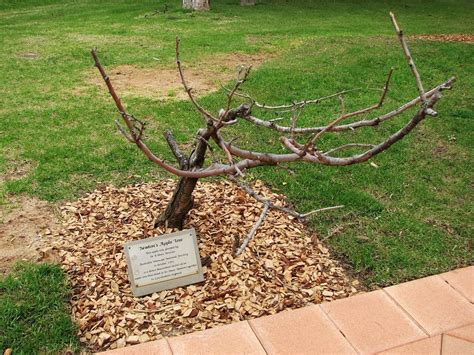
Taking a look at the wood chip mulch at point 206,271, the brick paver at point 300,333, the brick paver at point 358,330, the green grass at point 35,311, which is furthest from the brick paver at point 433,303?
the green grass at point 35,311

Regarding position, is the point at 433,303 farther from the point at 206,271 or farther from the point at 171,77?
the point at 171,77

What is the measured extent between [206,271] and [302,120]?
297 centimetres

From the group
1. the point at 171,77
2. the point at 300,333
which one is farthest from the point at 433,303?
the point at 171,77

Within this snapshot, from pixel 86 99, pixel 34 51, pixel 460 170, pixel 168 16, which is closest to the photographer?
pixel 460 170

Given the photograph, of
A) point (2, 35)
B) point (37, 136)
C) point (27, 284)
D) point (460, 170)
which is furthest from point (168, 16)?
point (27, 284)

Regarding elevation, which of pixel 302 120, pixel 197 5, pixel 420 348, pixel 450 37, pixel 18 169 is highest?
pixel 197 5

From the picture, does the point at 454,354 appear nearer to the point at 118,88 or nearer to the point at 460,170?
the point at 460,170

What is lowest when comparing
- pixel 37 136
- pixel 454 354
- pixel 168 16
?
pixel 454 354

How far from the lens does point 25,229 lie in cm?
369

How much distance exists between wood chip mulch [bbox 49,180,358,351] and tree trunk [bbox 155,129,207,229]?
0.40 ft

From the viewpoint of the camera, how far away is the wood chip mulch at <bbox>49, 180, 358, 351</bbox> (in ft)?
9.48

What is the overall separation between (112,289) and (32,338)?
53 cm

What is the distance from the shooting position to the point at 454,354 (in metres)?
2.64

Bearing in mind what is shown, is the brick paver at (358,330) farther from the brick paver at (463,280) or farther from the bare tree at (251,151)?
the bare tree at (251,151)
